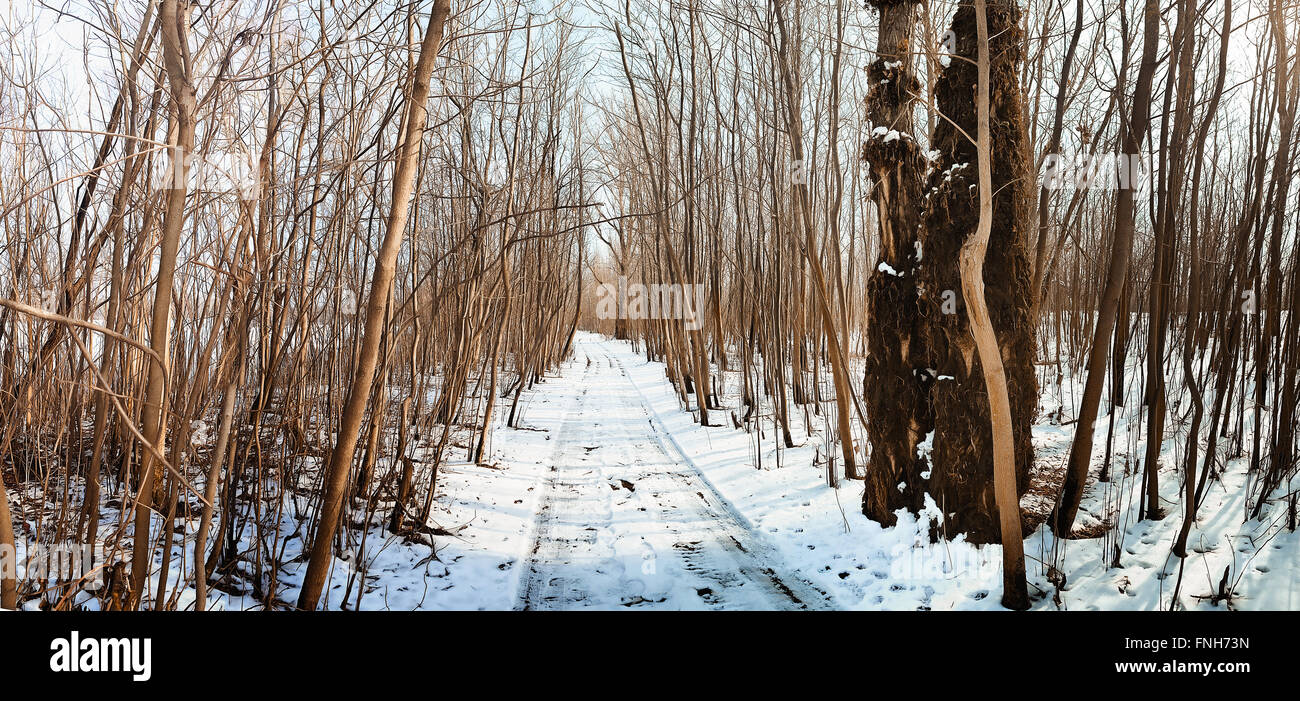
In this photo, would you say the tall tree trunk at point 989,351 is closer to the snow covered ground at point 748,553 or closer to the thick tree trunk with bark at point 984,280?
the snow covered ground at point 748,553

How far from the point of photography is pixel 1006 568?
116 inches

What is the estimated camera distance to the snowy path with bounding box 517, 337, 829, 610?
328 cm

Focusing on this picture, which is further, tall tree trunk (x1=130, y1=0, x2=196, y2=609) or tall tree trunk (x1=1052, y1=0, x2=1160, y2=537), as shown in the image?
tall tree trunk (x1=1052, y1=0, x2=1160, y2=537)

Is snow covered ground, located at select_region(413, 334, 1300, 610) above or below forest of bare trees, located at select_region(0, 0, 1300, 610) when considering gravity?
below

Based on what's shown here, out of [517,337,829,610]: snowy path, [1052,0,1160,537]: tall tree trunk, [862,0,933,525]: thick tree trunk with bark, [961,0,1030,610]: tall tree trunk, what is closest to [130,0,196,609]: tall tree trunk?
[517,337,829,610]: snowy path

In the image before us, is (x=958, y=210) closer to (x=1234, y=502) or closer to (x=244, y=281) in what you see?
(x=1234, y=502)

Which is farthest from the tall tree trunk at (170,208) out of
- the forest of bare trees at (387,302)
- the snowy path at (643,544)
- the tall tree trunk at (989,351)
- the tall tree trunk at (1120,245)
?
the tall tree trunk at (1120,245)

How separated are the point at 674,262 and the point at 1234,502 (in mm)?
6995

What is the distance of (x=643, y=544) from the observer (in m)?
4.04

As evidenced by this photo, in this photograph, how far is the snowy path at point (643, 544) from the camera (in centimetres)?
328

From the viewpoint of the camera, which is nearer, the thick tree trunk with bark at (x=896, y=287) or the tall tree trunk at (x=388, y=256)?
the tall tree trunk at (x=388, y=256)

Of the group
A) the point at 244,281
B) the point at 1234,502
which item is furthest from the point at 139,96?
the point at 1234,502

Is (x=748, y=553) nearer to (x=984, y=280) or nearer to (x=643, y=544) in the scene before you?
(x=643, y=544)

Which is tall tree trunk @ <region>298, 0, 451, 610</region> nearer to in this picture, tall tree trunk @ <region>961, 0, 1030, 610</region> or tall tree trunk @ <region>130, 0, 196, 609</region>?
tall tree trunk @ <region>130, 0, 196, 609</region>
